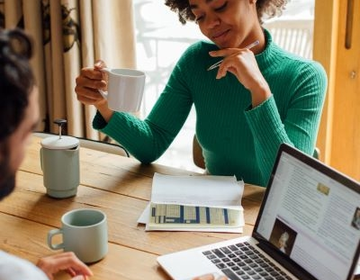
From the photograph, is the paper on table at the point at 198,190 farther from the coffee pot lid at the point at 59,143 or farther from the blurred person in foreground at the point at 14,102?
the blurred person in foreground at the point at 14,102

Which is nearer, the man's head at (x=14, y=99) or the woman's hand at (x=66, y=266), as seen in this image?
the man's head at (x=14, y=99)

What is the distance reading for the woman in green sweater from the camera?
4.54ft

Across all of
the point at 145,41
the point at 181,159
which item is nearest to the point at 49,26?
the point at 145,41

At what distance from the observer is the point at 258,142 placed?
1377 millimetres

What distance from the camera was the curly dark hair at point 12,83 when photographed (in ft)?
2.05

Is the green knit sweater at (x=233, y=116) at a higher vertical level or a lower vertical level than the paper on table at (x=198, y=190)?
higher


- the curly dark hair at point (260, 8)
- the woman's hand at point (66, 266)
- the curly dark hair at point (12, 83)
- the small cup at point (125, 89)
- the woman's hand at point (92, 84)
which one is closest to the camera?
the curly dark hair at point (12, 83)

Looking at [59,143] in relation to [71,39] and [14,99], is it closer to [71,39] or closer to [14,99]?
[14,99]

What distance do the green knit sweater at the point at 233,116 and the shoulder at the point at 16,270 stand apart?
2.29 feet

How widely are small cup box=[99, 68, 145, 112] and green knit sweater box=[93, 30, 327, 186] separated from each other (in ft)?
0.73

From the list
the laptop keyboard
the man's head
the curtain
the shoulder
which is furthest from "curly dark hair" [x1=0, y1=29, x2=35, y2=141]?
the curtain

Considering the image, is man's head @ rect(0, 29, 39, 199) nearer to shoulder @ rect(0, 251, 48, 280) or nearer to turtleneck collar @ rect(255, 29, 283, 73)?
shoulder @ rect(0, 251, 48, 280)

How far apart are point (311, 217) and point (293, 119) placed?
50 centimetres

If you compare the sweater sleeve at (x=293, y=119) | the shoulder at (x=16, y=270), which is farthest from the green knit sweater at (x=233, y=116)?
the shoulder at (x=16, y=270)
